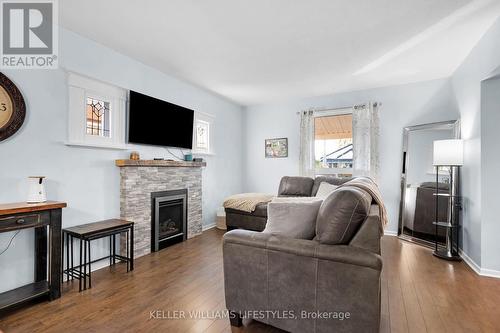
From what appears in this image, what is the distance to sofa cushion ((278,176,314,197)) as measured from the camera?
4.62 meters

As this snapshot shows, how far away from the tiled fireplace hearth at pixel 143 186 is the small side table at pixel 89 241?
0.24 meters

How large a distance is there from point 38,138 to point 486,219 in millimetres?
4847

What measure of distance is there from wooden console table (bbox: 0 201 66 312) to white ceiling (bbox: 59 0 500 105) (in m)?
1.86

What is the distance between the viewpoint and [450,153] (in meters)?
3.36

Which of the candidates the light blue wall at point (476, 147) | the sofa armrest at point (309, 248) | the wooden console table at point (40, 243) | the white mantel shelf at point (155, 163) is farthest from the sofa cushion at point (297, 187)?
the wooden console table at point (40, 243)

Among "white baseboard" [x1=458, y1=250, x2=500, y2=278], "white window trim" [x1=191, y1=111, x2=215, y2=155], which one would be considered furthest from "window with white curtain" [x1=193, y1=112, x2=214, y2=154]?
"white baseboard" [x1=458, y1=250, x2=500, y2=278]

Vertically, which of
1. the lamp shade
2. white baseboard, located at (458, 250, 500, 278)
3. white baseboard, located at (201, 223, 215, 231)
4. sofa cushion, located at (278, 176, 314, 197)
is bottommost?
white baseboard, located at (201, 223, 215, 231)

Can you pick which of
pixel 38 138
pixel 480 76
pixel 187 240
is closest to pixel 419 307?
pixel 480 76

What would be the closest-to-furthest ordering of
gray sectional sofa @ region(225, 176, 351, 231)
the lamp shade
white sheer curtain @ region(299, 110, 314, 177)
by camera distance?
the lamp shade
gray sectional sofa @ region(225, 176, 351, 231)
white sheer curtain @ region(299, 110, 314, 177)

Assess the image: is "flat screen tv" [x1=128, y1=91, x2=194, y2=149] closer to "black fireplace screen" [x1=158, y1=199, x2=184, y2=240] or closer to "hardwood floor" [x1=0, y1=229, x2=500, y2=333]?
"black fireplace screen" [x1=158, y1=199, x2=184, y2=240]

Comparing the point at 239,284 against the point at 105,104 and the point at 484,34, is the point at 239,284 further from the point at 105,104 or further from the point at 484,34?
the point at 484,34

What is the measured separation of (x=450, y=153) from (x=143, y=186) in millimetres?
4170

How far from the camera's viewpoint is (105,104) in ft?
10.3

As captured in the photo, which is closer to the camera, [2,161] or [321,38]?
[2,161]
